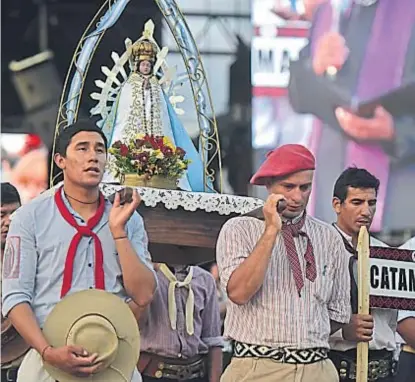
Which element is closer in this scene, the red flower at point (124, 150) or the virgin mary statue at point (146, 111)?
the red flower at point (124, 150)

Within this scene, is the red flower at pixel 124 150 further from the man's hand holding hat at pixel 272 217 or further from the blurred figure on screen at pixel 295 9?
the blurred figure on screen at pixel 295 9

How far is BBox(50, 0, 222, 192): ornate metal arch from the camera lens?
3.42 meters

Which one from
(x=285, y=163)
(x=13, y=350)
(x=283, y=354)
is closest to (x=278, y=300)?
(x=283, y=354)

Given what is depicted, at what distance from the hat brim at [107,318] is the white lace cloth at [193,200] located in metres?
0.53

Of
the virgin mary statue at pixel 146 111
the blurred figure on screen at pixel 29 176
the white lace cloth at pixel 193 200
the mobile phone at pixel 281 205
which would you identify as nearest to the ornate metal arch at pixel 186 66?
the virgin mary statue at pixel 146 111

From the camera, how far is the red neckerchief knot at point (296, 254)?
269 cm

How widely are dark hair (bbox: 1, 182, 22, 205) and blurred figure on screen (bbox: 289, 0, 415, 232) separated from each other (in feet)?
5.43

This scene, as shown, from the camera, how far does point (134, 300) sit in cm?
253

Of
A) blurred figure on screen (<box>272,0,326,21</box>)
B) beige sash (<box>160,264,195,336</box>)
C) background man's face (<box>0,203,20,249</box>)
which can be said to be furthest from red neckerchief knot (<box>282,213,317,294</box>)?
blurred figure on screen (<box>272,0,326,21</box>)

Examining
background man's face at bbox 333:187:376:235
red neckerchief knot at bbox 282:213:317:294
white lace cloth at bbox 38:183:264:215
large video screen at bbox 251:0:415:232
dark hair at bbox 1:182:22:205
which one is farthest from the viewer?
large video screen at bbox 251:0:415:232

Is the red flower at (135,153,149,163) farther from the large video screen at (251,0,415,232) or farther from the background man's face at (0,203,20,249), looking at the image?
the large video screen at (251,0,415,232)

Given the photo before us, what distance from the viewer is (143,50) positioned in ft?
11.2

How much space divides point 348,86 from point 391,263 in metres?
2.34

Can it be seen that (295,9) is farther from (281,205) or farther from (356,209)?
(281,205)
